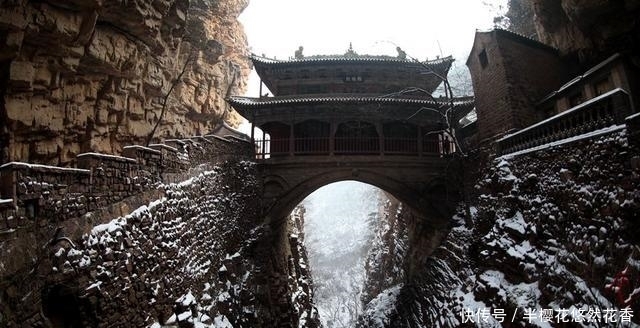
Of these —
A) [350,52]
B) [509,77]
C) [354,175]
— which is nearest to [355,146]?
[354,175]

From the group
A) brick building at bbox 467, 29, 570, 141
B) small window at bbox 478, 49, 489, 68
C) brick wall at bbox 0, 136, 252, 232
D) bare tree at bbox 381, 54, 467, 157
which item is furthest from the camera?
small window at bbox 478, 49, 489, 68

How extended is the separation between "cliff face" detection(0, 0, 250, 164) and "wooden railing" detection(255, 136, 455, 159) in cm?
525

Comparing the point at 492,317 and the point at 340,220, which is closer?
the point at 492,317

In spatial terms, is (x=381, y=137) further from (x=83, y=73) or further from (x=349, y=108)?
(x=83, y=73)

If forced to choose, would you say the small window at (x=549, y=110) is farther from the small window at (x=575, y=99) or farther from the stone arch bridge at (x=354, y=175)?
the stone arch bridge at (x=354, y=175)

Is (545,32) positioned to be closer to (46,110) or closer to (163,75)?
(163,75)

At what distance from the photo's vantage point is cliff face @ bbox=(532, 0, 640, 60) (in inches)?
395

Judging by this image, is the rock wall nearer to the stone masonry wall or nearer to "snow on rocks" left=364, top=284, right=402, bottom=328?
"snow on rocks" left=364, top=284, right=402, bottom=328

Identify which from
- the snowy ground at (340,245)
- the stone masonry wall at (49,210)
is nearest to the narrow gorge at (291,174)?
the stone masonry wall at (49,210)

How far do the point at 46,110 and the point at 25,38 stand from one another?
8.19 ft

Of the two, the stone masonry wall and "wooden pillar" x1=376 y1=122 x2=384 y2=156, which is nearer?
the stone masonry wall

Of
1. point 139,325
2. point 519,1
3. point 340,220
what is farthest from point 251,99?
point 340,220

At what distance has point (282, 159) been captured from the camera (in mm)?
14102

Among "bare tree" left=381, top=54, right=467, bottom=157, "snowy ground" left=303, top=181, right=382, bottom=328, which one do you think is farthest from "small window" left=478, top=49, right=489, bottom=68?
"snowy ground" left=303, top=181, right=382, bottom=328
